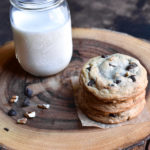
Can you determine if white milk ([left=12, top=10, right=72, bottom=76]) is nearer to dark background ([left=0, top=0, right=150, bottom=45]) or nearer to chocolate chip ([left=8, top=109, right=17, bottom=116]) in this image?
chocolate chip ([left=8, top=109, right=17, bottom=116])

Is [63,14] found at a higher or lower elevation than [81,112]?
higher

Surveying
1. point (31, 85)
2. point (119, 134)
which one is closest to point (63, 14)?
point (31, 85)

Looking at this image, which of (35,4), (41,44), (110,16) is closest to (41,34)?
(41,44)

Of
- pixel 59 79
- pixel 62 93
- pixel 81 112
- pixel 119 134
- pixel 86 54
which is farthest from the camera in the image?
pixel 86 54

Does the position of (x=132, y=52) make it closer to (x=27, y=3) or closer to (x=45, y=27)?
(x=45, y=27)

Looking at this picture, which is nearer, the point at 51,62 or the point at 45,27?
the point at 45,27

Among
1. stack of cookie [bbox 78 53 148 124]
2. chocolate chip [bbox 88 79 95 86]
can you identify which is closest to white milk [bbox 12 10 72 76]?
stack of cookie [bbox 78 53 148 124]
